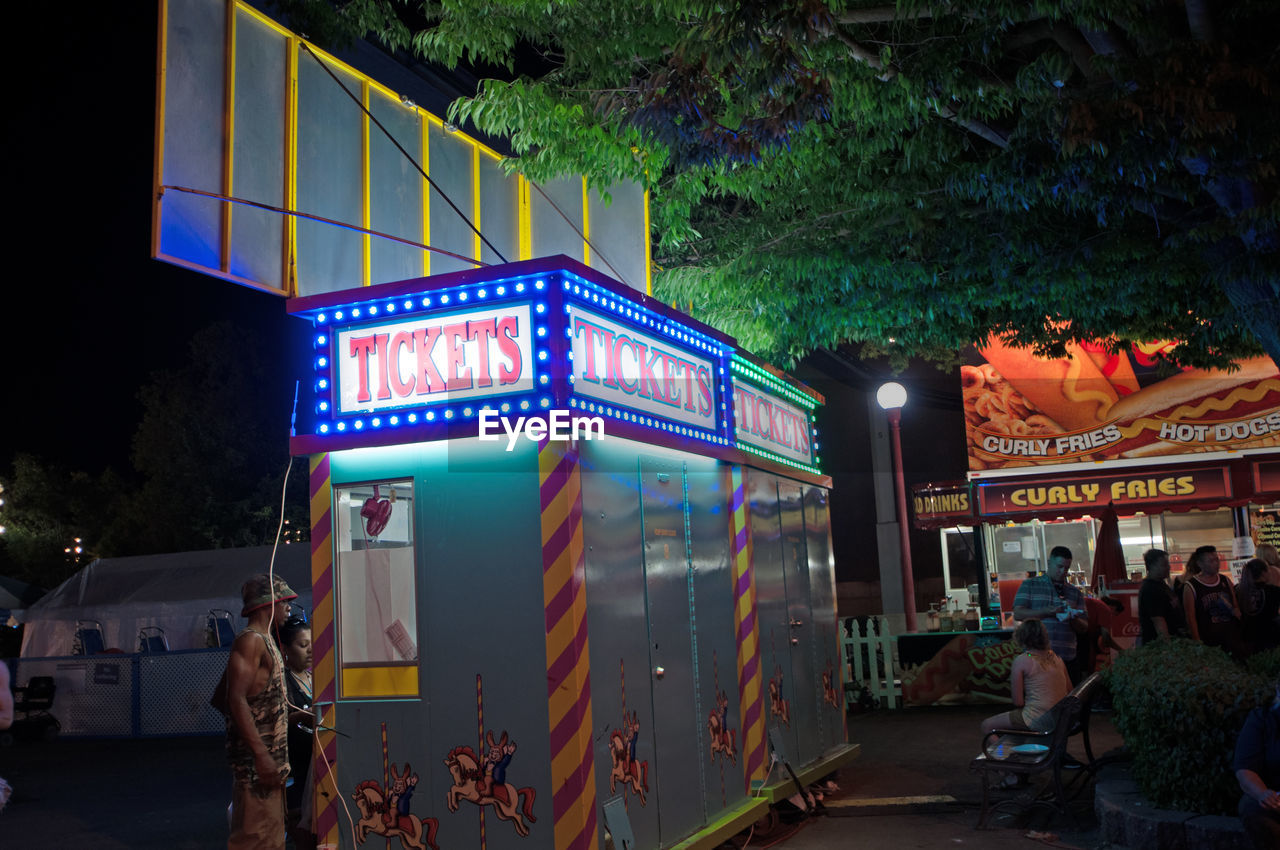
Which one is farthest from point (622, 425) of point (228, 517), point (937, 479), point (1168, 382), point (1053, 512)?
point (228, 517)

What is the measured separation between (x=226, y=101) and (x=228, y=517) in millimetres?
24578

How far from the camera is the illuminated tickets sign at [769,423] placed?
8.98 m

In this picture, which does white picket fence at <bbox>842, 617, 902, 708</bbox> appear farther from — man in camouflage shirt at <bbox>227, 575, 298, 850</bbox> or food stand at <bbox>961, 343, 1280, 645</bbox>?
man in camouflage shirt at <bbox>227, 575, 298, 850</bbox>

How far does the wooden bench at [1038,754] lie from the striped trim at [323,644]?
4.70 metres

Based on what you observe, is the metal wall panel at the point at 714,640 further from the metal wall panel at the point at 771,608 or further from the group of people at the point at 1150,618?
the group of people at the point at 1150,618

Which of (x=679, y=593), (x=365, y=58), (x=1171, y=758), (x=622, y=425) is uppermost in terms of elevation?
(x=365, y=58)

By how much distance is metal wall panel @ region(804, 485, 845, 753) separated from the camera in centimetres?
1022

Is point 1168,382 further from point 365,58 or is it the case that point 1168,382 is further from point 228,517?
point 228,517

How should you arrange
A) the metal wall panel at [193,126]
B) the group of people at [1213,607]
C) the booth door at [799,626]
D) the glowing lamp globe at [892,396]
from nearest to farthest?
the metal wall panel at [193,126], the booth door at [799,626], the group of people at [1213,607], the glowing lamp globe at [892,396]

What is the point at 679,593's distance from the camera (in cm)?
724

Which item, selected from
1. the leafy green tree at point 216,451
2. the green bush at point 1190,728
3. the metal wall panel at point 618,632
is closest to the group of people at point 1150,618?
the green bush at point 1190,728

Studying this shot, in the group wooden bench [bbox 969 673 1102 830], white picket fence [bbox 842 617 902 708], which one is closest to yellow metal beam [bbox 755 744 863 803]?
wooden bench [bbox 969 673 1102 830]

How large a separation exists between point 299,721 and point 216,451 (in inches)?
991

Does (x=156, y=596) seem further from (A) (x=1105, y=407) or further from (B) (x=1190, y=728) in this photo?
(B) (x=1190, y=728)
